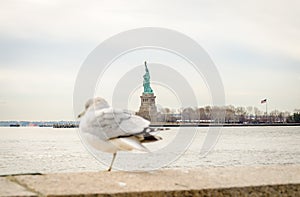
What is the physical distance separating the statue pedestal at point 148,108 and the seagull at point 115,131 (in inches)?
30.2

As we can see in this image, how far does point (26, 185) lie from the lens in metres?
2.89

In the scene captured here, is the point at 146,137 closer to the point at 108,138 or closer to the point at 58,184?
the point at 108,138

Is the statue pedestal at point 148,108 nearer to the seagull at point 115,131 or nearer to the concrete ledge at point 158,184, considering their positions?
the seagull at point 115,131

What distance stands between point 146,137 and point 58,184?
2.94ft

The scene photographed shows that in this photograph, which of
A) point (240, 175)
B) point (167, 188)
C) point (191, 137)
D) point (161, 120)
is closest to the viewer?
point (167, 188)

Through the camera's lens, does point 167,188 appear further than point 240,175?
No

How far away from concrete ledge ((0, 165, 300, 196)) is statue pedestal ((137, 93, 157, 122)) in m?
1.08

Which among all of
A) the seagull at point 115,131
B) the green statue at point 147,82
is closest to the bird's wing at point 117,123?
the seagull at point 115,131

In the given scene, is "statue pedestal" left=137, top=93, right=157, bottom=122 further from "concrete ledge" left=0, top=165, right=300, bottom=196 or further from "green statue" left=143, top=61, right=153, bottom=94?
"concrete ledge" left=0, top=165, right=300, bottom=196

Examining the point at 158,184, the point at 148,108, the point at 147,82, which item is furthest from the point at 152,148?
the point at 158,184

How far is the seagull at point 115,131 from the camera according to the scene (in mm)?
3553

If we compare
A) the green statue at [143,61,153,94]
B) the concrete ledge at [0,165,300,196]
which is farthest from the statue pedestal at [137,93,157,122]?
the concrete ledge at [0,165,300,196]

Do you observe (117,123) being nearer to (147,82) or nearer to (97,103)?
(97,103)

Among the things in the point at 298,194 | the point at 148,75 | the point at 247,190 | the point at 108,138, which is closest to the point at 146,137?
the point at 108,138
